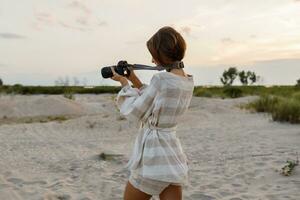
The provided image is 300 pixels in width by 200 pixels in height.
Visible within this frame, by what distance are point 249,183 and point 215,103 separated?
35.8ft

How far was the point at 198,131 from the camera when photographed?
1118 cm

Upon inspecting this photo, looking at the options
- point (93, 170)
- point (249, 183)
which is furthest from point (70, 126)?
point (249, 183)

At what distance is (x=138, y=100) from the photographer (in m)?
3.21

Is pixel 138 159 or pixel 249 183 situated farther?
pixel 249 183

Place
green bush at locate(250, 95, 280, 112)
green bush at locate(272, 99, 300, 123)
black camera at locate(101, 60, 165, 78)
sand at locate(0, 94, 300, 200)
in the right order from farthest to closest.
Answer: green bush at locate(250, 95, 280, 112), green bush at locate(272, 99, 300, 123), sand at locate(0, 94, 300, 200), black camera at locate(101, 60, 165, 78)

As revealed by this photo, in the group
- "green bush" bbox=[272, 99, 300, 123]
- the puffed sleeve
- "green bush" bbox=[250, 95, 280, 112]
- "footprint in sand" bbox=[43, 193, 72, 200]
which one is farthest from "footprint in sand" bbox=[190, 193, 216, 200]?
"green bush" bbox=[250, 95, 280, 112]

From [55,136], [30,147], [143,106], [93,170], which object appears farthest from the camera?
[55,136]

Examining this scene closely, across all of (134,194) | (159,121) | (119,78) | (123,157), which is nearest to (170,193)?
(134,194)

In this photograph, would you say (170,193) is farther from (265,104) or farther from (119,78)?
(265,104)

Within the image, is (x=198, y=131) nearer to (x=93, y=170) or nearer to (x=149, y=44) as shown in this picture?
(x=93, y=170)

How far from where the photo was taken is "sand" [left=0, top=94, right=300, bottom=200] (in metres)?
5.73

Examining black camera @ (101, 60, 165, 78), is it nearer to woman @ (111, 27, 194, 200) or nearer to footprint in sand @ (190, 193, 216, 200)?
woman @ (111, 27, 194, 200)

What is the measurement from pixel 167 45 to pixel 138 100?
1.22ft

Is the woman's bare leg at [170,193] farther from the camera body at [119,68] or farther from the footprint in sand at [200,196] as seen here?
the footprint in sand at [200,196]
